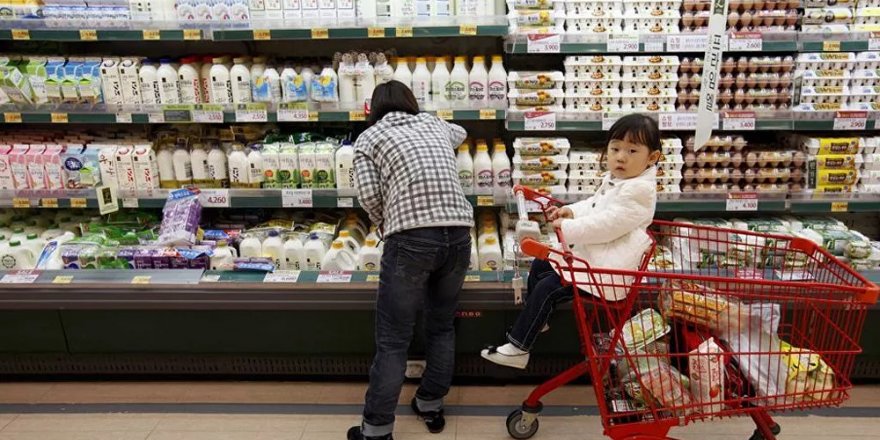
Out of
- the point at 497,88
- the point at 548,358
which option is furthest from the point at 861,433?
the point at 497,88

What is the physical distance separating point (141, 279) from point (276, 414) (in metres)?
0.83

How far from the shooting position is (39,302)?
271 centimetres

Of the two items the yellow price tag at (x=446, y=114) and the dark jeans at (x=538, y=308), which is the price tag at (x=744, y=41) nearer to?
the yellow price tag at (x=446, y=114)

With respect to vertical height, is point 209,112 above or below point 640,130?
above

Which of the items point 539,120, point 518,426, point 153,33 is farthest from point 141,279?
point 539,120

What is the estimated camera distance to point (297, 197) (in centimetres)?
310

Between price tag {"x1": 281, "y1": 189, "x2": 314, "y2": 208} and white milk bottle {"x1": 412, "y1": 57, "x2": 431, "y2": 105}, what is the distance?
2.35 ft

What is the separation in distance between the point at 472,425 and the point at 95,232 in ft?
7.03

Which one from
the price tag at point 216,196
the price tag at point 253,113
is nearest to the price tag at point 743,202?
the price tag at point 253,113

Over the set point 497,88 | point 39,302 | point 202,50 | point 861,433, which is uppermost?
point 202,50

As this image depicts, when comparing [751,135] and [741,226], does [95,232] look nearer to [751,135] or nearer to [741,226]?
[741,226]

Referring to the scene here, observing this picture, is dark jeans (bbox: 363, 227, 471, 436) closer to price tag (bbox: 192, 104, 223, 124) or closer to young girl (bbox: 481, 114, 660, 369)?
young girl (bbox: 481, 114, 660, 369)

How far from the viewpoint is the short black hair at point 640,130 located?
1952 millimetres

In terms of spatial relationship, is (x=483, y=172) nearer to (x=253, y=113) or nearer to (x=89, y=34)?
(x=253, y=113)
